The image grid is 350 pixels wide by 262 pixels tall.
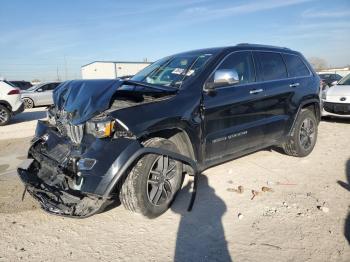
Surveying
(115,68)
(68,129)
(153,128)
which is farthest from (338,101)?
(115,68)

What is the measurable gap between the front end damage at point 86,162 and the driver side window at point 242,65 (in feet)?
4.97

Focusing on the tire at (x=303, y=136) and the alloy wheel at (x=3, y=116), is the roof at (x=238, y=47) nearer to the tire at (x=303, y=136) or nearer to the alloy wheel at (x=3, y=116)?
the tire at (x=303, y=136)

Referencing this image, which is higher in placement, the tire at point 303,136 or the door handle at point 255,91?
the door handle at point 255,91

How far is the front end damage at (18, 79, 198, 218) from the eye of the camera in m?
3.07

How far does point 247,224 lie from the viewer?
11.4 feet

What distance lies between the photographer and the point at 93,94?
341cm

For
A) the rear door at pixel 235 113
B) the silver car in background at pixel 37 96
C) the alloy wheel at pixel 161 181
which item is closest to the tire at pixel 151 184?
the alloy wheel at pixel 161 181

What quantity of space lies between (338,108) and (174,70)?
21.6 feet

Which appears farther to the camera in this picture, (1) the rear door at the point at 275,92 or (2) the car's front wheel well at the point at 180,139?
(1) the rear door at the point at 275,92

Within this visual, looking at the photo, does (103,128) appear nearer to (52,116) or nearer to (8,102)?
(52,116)

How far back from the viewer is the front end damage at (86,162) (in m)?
3.07

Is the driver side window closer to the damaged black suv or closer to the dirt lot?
the damaged black suv

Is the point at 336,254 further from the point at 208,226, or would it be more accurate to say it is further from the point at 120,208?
the point at 120,208

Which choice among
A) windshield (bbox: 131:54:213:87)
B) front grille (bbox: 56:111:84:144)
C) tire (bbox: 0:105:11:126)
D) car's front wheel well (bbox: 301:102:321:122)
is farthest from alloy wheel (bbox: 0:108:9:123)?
car's front wheel well (bbox: 301:102:321:122)
